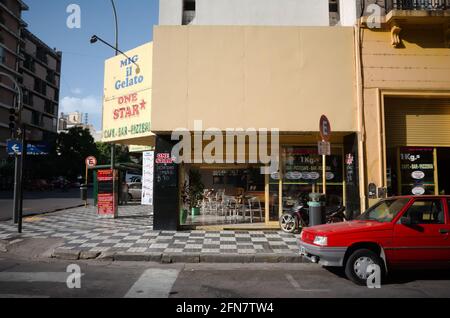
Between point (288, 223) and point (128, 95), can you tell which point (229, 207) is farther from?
point (128, 95)

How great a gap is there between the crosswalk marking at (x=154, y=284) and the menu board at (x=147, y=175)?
36.8ft

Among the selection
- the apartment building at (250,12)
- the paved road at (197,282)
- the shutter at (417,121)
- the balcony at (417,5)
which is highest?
the apartment building at (250,12)

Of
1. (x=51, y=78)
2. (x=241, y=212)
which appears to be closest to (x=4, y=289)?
(x=241, y=212)

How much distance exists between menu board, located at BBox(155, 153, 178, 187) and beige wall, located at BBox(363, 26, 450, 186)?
233 inches

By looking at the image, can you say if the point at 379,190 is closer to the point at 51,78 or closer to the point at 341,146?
the point at 341,146

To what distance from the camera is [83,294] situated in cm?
525

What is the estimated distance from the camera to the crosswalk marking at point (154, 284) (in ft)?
17.4

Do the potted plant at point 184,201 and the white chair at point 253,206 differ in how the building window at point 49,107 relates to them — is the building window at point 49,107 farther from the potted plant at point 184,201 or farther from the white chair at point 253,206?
the white chair at point 253,206

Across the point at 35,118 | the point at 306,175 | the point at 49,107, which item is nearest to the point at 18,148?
the point at 306,175

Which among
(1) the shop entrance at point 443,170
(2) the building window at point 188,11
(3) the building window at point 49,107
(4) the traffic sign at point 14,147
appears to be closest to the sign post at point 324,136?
(1) the shop entrance at point 443,170

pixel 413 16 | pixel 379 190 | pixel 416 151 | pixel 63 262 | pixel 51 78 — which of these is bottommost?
pixel 63 262

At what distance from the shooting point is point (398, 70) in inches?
438

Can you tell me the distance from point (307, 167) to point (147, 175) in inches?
350

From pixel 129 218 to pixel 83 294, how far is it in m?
9.77
